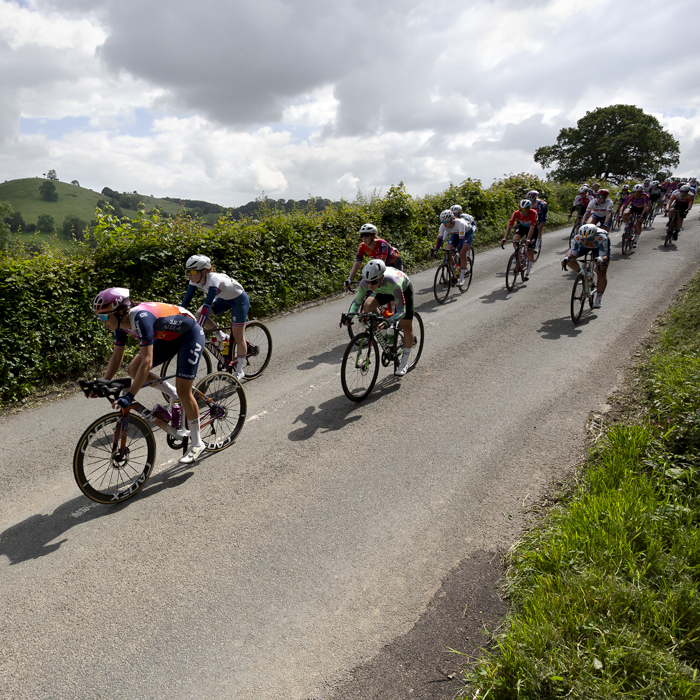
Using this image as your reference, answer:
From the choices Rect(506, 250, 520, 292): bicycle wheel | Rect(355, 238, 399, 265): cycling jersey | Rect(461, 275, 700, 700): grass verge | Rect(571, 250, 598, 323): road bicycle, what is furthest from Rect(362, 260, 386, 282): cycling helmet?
Rect(506, 250, 520, 292): bicycle wheel

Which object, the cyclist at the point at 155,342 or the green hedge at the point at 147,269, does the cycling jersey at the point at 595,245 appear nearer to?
the green hedge at the point at 147,269

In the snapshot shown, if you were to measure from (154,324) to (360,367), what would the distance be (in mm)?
3142

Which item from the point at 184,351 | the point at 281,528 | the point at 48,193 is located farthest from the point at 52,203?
the point at 281,528

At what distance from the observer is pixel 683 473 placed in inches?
159

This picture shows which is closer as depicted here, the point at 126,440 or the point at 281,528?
the point at 281,528

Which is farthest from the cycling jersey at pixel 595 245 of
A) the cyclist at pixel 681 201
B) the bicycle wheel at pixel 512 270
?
the cyclist at pixel 681 201

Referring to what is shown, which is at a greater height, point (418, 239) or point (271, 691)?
point (418, 239)

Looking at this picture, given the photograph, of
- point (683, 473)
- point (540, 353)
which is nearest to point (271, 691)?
point (683, 473)

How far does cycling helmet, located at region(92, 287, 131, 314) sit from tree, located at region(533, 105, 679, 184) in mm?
62719

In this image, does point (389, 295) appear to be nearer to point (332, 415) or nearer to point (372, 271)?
point (372, 271)

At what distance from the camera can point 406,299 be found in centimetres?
727

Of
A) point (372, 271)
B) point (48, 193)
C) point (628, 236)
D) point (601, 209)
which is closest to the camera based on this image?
point (372, 271)

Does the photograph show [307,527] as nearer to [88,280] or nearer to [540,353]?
[540,353]

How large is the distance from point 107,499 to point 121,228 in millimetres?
6429
